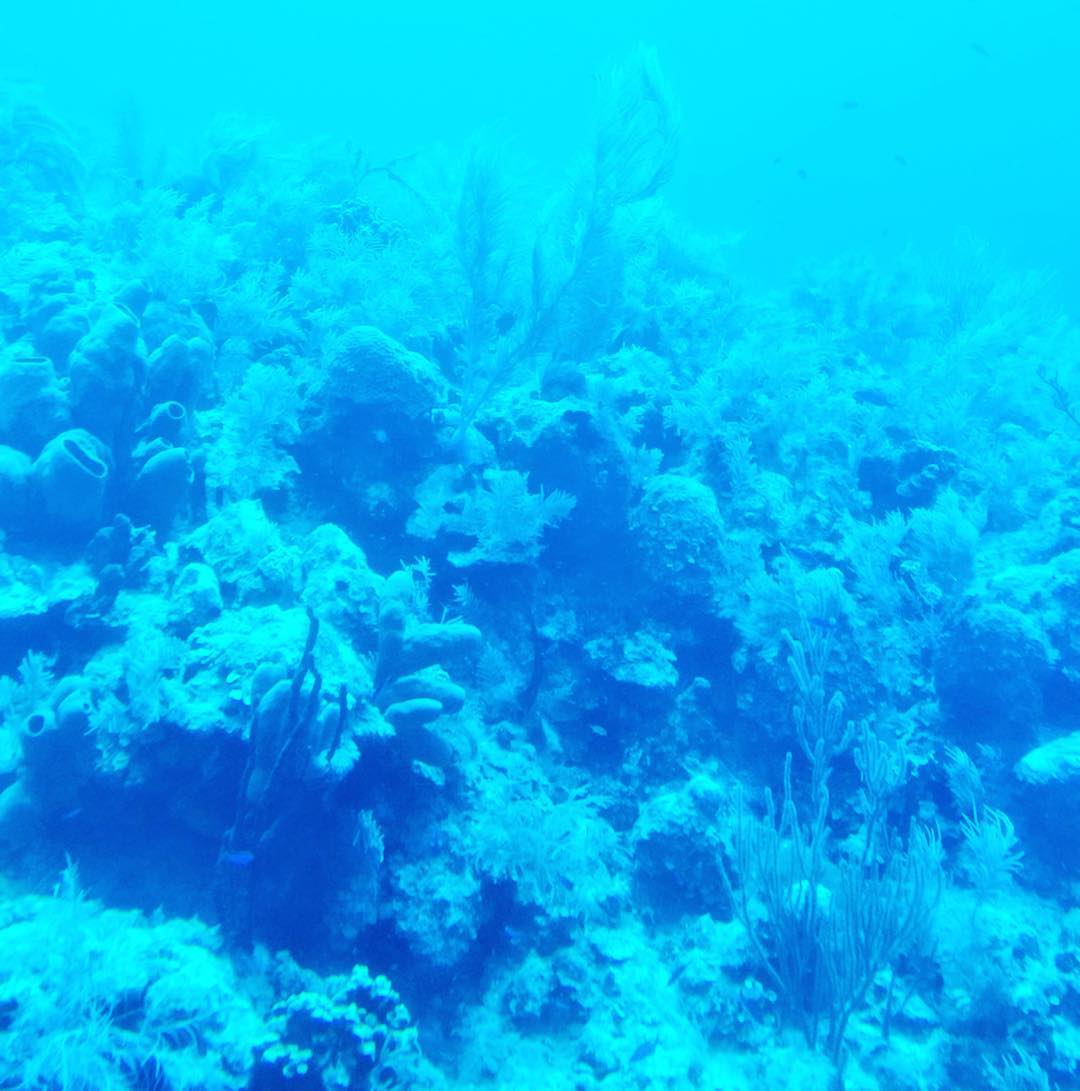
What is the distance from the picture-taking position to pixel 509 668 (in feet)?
19.2

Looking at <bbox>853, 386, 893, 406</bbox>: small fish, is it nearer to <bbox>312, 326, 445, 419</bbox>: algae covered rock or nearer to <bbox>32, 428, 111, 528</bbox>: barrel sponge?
<bbox>312, 326, 445, 419</bbox>: algae covered rock

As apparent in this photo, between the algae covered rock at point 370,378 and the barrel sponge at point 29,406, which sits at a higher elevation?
the algae covered rock at point 370,378

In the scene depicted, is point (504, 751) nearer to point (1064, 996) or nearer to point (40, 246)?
point (1064, 996)

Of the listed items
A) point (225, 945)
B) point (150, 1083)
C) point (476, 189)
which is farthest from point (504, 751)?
point (476, 189)

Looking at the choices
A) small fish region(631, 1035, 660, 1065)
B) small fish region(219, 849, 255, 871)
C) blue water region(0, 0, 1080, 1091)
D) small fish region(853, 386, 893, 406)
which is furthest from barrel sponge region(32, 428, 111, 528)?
small fish region(853, 386, 893, 406)

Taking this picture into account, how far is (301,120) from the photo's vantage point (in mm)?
56562

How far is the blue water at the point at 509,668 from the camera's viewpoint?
3729 millimetres

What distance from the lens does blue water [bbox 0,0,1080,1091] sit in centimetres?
373

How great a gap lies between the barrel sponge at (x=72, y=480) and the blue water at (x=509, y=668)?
0.13 feet

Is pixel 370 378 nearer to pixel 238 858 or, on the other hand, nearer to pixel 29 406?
pixel 29 406

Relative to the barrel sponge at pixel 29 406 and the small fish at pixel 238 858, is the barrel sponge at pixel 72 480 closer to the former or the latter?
the barrel sponge at pixel 29 406

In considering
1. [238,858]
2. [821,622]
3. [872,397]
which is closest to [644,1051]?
[238,858]

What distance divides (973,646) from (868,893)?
3048mm

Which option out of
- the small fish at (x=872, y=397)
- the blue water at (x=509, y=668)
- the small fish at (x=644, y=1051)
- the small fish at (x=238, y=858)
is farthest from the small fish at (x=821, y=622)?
the small fish at (x=872, y=397)
